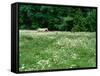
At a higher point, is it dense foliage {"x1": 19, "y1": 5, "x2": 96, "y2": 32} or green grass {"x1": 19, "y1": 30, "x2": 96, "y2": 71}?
dense foliage {"x1": 19, "y1": 5, "x2": 96, "y2": 32}

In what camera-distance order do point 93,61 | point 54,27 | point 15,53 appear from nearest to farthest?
point 15,53 → point 54,27 → point 93,61

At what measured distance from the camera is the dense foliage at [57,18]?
4.81 metres

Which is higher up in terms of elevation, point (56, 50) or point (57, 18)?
point (57, 18)

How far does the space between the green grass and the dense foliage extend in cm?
10

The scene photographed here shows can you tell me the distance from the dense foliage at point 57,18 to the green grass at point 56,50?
0.10 metres

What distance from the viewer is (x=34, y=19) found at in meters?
4.88

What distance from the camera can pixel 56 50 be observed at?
5.03 metres

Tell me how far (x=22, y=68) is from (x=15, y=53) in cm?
25

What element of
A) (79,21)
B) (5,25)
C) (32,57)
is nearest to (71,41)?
(79,21)

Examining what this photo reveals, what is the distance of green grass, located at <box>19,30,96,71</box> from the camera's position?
15.8 feet

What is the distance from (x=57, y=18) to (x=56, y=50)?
1.64 ft

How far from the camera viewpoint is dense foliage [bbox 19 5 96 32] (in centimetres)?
481

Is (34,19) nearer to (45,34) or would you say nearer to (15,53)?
(45,34)

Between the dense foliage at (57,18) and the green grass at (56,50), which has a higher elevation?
the dense foliage at (57,18)
